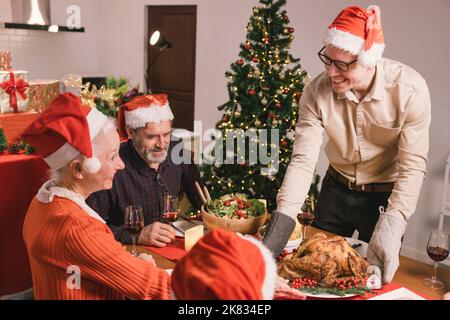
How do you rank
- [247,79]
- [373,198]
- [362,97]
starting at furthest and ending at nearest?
[247,79] → [373,198] → [362,97]

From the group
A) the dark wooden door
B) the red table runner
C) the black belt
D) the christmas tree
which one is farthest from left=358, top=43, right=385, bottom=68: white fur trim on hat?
the dark wooden door

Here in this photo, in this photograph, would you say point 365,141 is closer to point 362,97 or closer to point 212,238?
point 362,97

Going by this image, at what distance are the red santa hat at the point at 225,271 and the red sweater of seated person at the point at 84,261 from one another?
1.10 feet

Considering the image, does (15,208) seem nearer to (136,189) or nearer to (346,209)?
(136,189)

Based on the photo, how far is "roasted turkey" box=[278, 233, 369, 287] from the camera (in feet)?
4.74

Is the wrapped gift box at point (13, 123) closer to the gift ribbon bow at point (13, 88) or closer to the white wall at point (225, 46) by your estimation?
the gift ribbon bow at point (13, 88)

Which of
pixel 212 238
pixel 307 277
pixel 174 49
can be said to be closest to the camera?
pixel 212 238

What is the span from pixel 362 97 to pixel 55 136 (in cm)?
127

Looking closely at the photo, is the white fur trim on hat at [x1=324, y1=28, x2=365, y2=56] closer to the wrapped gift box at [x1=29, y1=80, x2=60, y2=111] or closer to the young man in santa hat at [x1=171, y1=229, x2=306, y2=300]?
the young man in santa hat at [x1=171, y1=229, x2=306, y2=300]

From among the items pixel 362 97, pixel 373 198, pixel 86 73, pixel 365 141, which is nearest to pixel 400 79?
pixel 362 97

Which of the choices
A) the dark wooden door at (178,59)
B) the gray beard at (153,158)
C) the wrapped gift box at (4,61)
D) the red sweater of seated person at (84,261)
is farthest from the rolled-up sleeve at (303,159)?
the dark wooden door at (178,59)

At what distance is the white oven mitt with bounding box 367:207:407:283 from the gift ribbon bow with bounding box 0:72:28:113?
285 cm

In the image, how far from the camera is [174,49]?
20.1ft

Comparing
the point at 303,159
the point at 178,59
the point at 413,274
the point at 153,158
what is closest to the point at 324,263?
the point at 413,274
